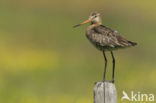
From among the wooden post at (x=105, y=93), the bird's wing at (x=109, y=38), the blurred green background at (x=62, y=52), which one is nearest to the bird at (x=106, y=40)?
the bird's wing at (x=109, y=38)

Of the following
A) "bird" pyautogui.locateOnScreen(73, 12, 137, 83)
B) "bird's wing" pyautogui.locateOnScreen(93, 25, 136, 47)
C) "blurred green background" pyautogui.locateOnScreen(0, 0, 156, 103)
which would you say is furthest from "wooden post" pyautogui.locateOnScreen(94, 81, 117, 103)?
"blurred green background" pyautogui.locateOnScreen(0, 0, 156, 103)

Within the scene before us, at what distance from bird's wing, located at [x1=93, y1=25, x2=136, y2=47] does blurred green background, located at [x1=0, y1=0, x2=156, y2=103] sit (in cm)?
250

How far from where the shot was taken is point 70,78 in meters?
16.4

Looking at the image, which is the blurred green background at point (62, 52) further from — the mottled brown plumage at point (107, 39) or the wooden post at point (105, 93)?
the wooden post at point (105, 93)

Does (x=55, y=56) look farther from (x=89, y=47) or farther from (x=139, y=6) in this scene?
(x=139, y=6)

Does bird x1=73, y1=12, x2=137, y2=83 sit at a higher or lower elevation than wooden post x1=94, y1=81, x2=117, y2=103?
higher

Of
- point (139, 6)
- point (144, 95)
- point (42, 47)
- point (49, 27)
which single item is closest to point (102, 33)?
point (144, 95)

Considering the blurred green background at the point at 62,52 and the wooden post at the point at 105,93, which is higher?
the blurred green background at the point at 62,52

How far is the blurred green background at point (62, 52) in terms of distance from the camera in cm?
1521

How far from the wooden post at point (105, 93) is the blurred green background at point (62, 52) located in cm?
400

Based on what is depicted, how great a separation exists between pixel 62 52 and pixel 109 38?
7.77 metres

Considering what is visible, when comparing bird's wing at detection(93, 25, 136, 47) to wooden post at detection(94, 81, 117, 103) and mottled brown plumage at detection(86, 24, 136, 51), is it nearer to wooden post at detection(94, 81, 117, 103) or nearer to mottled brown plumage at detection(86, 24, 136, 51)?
mottled brown plumage at detection(86, 24, 136, 51)

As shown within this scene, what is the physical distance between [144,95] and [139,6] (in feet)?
54.2

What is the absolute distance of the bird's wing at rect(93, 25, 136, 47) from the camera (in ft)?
37.4
